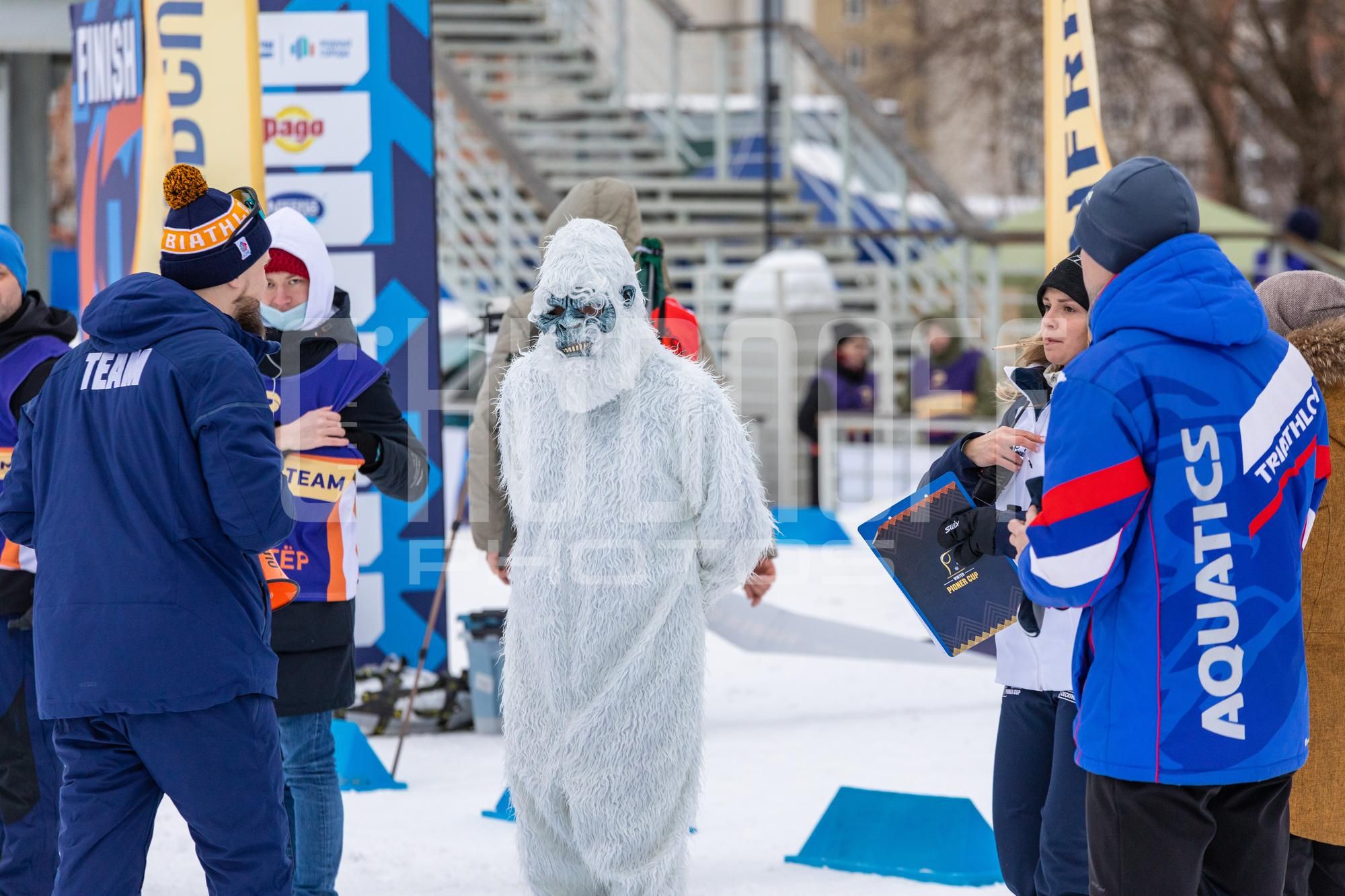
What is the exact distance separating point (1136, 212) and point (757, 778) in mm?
3169

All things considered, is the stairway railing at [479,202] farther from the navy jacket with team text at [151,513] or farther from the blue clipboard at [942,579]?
the navy jacket with team text at [151,513]

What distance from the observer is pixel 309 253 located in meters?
3.55

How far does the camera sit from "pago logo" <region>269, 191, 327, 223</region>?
5.98 metres

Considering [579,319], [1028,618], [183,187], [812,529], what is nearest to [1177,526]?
[1028,618]

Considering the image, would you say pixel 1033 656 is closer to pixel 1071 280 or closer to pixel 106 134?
pixel 1071 280

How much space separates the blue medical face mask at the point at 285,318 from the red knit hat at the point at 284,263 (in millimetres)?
84

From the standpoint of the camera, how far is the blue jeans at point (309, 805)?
3314 millimetres

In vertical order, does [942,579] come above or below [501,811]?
above

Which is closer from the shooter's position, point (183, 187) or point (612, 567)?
point (183, 187)

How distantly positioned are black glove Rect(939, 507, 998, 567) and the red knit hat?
5.31 feet

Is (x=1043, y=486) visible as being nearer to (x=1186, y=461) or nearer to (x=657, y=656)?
(x=1186, y=461)

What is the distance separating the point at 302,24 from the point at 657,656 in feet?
13.3

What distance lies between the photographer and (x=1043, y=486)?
232cm

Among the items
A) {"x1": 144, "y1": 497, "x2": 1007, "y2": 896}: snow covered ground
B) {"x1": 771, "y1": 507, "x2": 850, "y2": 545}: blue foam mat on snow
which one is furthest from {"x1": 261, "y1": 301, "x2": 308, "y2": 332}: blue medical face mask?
{"x1": 771, "y1": 507, "x2": 850, "y2": 545}: blue foam mat on snow
